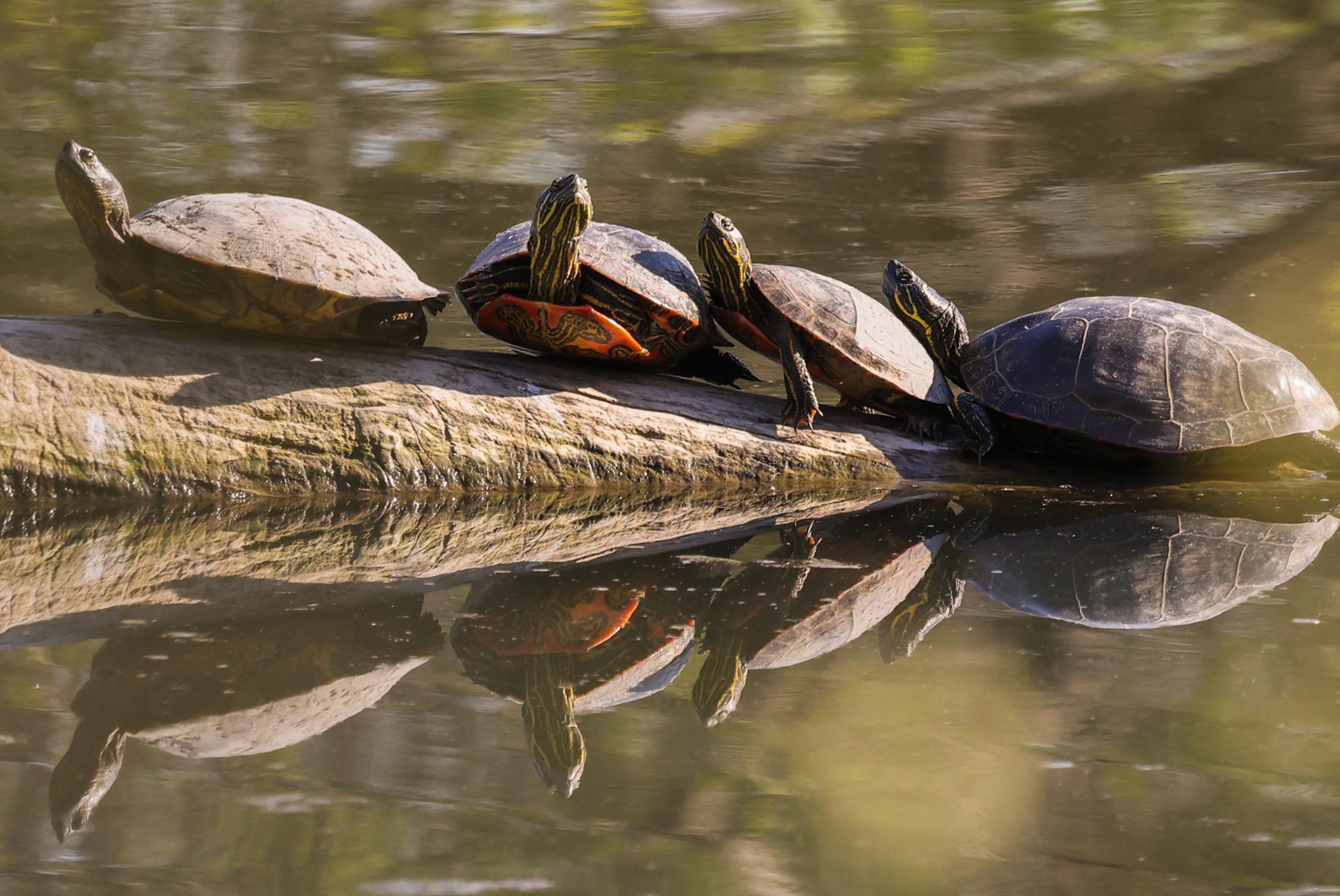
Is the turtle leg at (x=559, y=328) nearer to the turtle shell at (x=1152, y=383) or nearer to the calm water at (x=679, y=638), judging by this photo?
the calm water at (x=679, y=638)

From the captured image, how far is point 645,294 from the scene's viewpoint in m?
3.56

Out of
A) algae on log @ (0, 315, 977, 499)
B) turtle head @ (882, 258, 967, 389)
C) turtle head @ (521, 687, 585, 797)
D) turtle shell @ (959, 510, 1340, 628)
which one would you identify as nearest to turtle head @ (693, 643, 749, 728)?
turtle head @ (521, 687, 585, 797)

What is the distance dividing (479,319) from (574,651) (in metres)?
2.19

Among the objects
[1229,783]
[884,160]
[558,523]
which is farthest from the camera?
[884,160]

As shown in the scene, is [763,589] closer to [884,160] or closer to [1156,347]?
[1156,347]

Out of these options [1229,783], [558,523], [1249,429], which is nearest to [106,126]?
[558,523]

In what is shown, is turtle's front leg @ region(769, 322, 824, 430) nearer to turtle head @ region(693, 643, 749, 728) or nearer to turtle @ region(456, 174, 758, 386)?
turtle @ region(456, 174, 758, 386)

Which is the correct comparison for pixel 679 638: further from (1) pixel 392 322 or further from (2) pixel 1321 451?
(2) pixel 1321 451

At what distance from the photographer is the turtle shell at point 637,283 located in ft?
11.8

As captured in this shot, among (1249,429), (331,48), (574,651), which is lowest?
(1249,429)

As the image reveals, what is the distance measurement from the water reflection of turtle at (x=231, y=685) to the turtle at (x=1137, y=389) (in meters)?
2.59

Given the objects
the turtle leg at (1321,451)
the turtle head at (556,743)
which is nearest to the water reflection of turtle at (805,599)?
the turtle head at (556,743)

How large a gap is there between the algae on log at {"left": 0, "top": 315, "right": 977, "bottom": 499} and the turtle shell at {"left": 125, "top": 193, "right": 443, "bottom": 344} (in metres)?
0.14

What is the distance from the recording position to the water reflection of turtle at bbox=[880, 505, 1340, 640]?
2.22 meters
